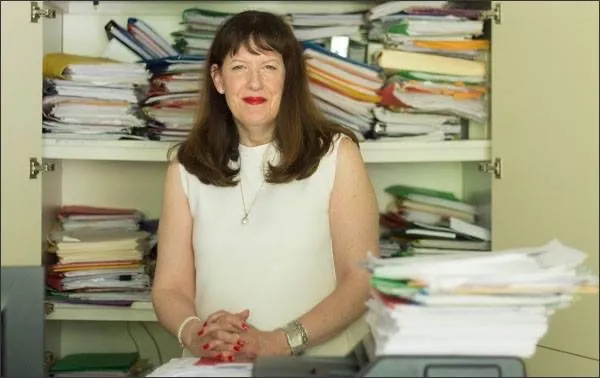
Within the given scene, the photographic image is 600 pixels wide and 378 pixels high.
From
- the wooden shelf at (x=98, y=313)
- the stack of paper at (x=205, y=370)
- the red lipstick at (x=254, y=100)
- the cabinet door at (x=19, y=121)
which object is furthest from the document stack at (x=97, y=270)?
the stack of paper at (x=205, y=370)

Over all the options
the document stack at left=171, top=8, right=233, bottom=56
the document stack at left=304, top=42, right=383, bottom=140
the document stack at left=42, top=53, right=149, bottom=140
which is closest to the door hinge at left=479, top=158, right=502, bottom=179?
the document stack at left=304, top=42, right=383, bottom=140

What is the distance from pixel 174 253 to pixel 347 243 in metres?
0.36

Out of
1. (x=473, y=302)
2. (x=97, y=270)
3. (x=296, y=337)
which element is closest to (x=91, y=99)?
(x=97, y=270)

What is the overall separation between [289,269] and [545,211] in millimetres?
566

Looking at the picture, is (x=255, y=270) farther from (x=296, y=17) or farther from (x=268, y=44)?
(x=296, y=17)

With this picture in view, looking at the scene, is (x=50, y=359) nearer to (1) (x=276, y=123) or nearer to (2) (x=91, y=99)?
(2) (x=91, y=99)

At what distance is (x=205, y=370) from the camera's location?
4.01 ft

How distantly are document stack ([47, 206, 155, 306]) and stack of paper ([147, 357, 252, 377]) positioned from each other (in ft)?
4.10

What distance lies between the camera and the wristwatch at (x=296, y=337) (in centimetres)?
176

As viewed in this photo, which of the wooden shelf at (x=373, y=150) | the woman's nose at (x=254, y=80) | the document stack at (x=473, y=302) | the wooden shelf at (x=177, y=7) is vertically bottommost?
the document stack at (x=473, y=302)

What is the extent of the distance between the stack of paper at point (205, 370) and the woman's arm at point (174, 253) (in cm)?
63

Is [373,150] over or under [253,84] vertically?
under

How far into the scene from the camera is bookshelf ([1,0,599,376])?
1.87 m

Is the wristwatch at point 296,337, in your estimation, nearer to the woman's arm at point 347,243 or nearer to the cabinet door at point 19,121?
the woman's arm at point 347,243
